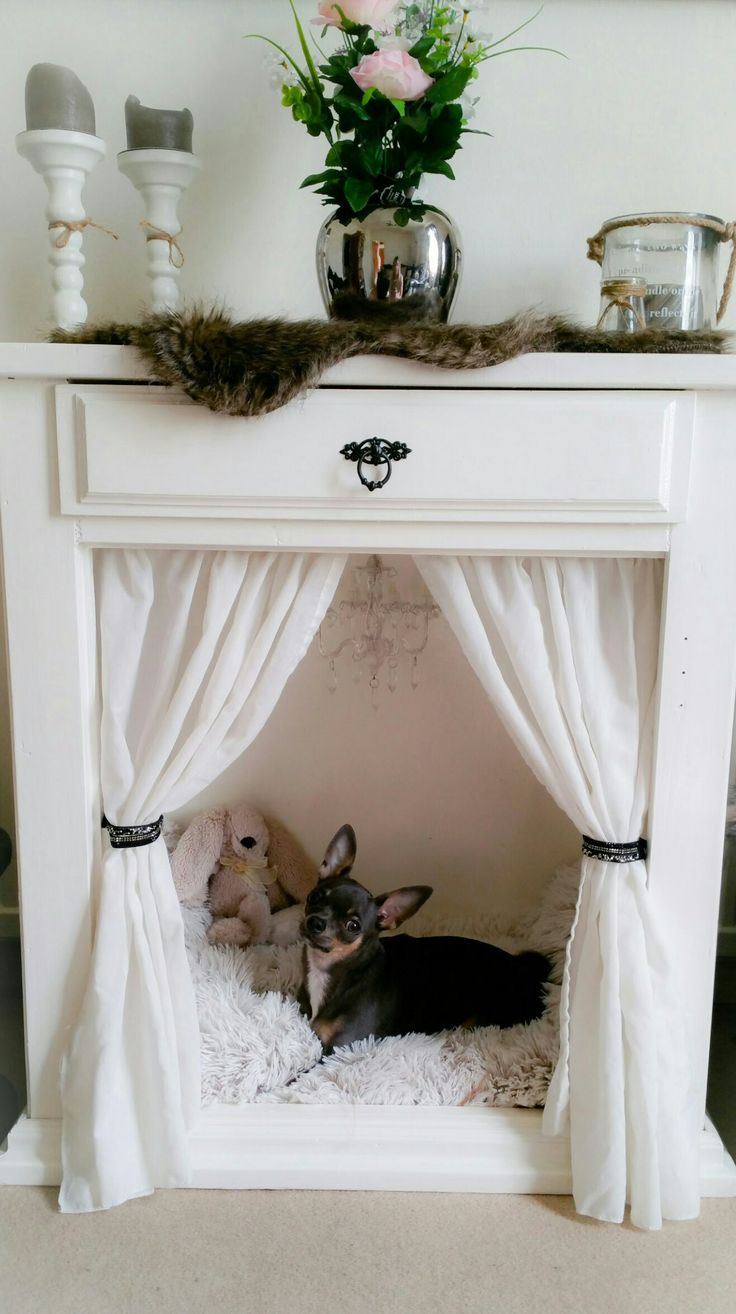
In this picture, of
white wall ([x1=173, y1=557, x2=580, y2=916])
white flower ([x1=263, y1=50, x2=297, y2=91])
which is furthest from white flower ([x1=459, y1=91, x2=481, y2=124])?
white wall ([x1=173, y1=557, x2=580, y2=916])

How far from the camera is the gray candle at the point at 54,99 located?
4.04ft

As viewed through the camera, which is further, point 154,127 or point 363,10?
point 154,127

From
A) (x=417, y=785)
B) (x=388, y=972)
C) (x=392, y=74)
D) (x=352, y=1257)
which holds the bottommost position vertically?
(x=352, y=1257)

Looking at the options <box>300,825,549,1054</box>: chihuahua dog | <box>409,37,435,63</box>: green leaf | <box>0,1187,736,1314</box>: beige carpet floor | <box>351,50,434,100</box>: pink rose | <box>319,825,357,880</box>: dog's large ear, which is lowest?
<box>0,1187,736,1314</box>: beige carpet floor

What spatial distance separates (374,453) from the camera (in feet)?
3.68

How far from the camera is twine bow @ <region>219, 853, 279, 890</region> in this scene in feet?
5.58

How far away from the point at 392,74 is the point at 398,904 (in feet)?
3.79

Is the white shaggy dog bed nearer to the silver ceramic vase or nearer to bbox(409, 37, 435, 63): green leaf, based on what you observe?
the silver ceramic vase

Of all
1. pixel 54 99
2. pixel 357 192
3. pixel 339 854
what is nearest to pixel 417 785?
pixel 339 854

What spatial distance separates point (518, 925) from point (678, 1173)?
0.54 m

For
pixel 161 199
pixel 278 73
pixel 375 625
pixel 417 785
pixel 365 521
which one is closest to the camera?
pixel 365 521

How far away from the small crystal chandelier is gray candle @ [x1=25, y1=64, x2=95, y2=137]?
0.78 meters

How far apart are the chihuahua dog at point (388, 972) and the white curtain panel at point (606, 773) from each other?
10.7 inches

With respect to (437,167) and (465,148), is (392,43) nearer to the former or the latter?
(437,167)
